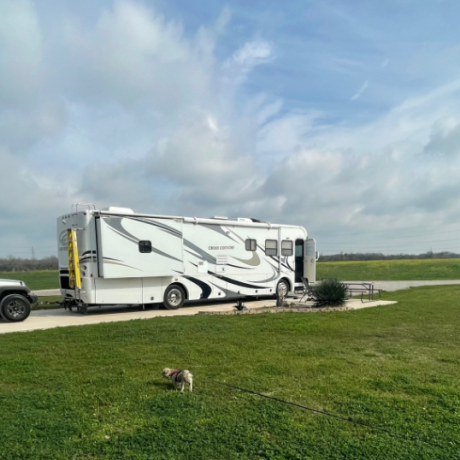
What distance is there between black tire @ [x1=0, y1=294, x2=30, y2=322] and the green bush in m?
8.41

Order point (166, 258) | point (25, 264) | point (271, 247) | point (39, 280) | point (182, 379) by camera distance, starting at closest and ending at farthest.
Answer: point (182, 379), point (166, 258), point (271, 247), point (39, 280), point (25, 264)

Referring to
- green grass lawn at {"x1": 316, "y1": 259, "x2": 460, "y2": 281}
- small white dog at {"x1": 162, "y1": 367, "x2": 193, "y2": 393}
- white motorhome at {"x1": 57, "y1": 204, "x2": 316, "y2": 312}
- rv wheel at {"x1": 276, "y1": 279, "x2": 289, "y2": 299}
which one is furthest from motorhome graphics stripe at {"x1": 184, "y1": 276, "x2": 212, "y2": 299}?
green grass lawn at {"x1": 316, "y1": 259, "x2": 460, "y2": 281}

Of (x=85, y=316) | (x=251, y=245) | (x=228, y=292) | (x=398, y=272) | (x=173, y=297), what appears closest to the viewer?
(x=85, y=316)

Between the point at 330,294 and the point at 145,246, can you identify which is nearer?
the point at 145,246

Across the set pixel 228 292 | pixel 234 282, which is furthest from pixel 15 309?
pixel 234 282

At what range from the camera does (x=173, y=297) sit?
13.5 m

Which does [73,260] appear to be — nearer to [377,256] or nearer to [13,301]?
[13,301]

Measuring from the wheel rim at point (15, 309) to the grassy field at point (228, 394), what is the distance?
2.76m

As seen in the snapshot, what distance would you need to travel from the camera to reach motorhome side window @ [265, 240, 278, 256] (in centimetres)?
1612

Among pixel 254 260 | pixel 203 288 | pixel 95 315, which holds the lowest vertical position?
pixel 95 315

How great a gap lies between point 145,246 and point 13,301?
12.4 ft

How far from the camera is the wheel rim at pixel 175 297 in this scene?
13.4 meters

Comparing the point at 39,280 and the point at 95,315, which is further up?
the point at 95,315

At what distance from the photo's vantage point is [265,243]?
16.1 m
